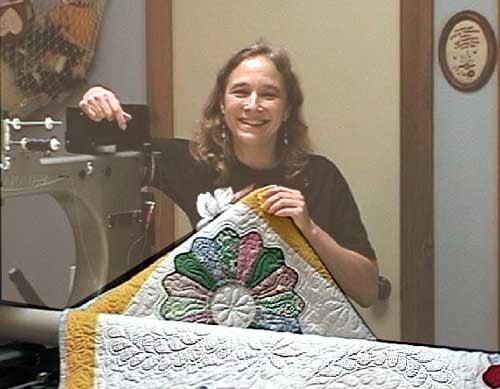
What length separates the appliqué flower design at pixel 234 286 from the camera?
61.1 inches

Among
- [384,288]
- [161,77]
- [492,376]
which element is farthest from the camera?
[161,77]

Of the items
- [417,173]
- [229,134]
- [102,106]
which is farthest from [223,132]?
[417,173]

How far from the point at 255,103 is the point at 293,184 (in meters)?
0.15

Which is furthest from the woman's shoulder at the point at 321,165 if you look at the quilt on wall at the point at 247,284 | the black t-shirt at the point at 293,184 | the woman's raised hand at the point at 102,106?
the woman's raised hand at the point at 102,106

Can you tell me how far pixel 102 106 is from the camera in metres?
1.66

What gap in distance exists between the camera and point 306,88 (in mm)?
1517

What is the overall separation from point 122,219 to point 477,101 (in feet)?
2.14

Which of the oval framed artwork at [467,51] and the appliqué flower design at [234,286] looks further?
the appliqué flower design at [234,286]

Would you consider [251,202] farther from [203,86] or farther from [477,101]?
[477,101]

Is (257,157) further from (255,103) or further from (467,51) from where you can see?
(467,51)

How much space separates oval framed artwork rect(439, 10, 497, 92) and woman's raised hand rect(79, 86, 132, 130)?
1.85ft

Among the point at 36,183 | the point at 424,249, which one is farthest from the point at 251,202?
the point at 36,183

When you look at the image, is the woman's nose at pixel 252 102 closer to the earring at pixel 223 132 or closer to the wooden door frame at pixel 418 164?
the earring at pixel 223 132

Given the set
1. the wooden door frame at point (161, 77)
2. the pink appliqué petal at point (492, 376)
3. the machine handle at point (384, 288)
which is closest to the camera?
the pink appliqué petal at point (492, 376)
